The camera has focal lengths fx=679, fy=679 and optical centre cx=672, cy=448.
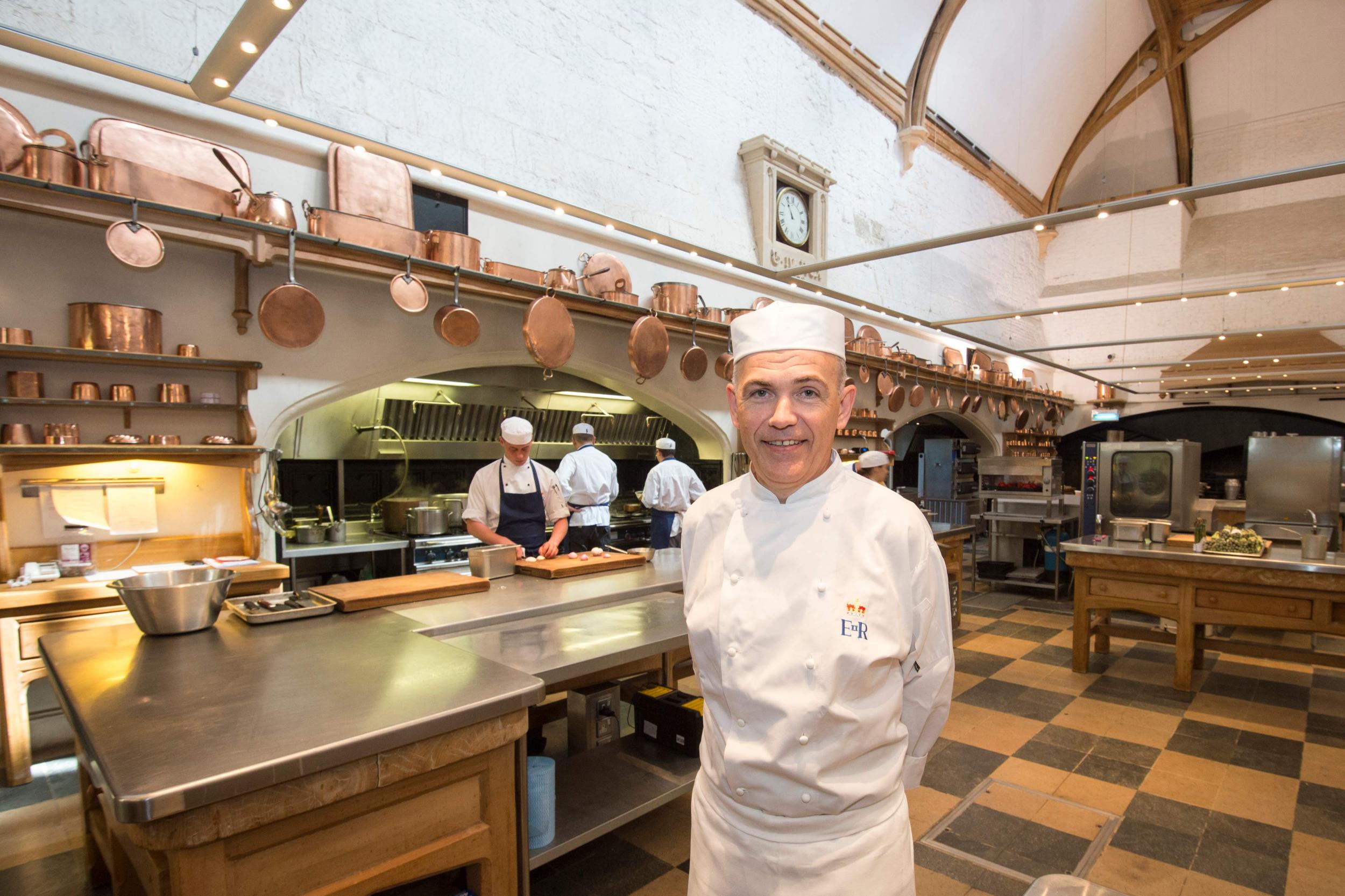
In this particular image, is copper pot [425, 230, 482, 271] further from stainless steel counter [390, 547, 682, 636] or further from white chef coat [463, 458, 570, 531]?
stainless steel counter [390, 547, 682, 636]

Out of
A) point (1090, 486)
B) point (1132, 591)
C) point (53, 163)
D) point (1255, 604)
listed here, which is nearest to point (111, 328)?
point (53, 163)

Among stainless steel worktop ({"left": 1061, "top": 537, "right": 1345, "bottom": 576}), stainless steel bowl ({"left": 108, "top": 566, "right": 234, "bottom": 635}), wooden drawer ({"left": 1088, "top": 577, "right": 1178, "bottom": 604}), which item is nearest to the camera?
stainless steel bowl ({"left": 108, "top": 566, "right": 234, "bottom": 635})

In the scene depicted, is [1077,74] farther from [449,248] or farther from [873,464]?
[449,248]

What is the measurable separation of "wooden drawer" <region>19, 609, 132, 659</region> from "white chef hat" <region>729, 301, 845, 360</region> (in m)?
3.02

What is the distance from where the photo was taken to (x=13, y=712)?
9.98ft

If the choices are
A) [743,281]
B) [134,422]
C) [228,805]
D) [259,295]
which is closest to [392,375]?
[259,295]

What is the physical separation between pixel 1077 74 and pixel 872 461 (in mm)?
9595

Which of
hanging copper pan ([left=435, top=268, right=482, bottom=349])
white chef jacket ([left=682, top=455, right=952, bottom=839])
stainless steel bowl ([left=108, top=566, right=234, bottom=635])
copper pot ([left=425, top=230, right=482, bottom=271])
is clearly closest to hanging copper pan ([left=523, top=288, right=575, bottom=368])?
hanging copper pan ([left=435, top=268, right=482, bottom=349])

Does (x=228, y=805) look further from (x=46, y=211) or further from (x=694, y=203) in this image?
(x=694, y=203)

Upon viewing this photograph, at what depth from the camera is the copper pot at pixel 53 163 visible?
111 inches

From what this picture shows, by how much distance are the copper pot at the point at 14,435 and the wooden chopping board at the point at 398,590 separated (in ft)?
4.92

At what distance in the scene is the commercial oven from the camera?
24.5ft

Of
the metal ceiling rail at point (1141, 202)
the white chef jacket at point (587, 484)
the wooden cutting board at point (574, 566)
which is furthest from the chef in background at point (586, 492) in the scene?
the metal ceiling rail at point (1141, 202)

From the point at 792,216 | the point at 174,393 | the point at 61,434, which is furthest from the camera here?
the point at 792,216
